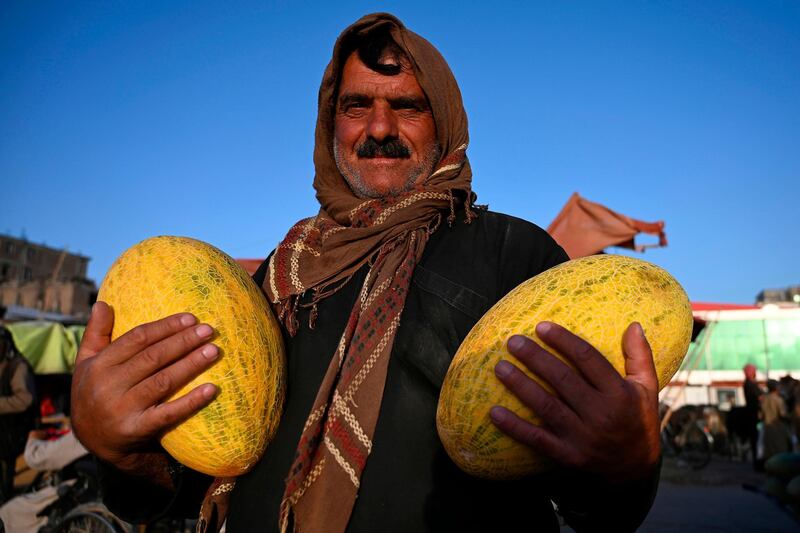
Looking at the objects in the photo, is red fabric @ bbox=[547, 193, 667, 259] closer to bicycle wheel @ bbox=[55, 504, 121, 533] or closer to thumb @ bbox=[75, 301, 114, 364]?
bicycle wheel @ bbox=[55, 504, 121, 533]

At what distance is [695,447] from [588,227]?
9326 millimetres

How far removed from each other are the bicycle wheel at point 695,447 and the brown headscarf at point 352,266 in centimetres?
1474

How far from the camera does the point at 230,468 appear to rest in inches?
65.4

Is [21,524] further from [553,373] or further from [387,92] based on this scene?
[553,373]

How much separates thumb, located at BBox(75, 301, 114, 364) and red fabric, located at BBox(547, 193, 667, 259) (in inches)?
289

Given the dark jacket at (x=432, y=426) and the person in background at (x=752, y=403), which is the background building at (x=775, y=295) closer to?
the person in background at (x=752, y=403)

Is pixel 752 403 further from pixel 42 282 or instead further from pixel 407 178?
pixel 42 282

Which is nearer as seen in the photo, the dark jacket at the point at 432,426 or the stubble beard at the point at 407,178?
the dark jacket at the point at 432,426

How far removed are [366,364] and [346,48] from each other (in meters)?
1.42

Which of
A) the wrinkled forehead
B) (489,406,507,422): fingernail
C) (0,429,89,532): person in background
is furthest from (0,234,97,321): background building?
(489,406,507,422): fingernail

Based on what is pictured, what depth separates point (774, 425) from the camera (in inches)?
451

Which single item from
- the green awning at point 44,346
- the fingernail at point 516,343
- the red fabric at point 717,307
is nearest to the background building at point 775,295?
the red fabric at point 717,307

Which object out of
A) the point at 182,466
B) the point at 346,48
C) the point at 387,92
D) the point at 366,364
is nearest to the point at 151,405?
the point at 182,466

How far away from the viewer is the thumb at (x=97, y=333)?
161cm
